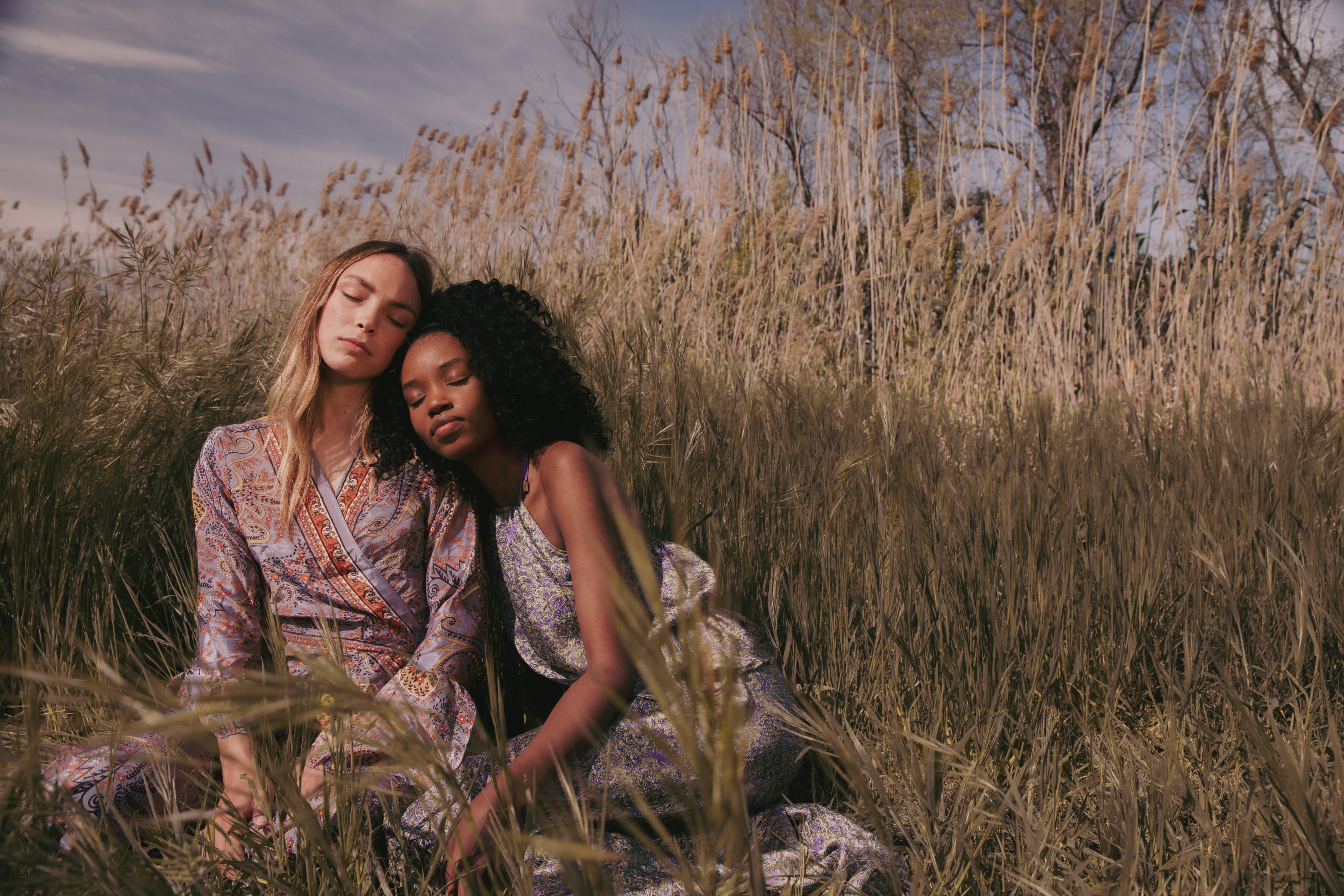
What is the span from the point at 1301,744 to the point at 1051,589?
1.44 ft

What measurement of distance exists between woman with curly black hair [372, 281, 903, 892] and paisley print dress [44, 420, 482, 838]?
0.25 ft

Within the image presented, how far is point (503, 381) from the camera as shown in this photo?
1449 mm

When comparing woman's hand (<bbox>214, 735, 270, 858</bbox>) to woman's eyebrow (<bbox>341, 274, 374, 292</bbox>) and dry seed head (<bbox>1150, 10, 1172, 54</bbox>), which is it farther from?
dry seed head (<bbox>1150, 10, 1172, 54</bbox>)

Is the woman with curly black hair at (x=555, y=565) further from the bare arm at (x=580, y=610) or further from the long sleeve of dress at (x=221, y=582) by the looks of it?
the long sleeve of dress at (x=221, y=582)

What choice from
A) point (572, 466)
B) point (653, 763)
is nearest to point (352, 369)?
point (572, 466)

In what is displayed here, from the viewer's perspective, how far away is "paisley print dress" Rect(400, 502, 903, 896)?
109 centimetres

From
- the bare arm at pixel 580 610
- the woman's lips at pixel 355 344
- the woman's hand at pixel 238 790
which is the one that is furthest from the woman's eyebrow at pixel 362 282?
the woman's hand at pixel 238 790

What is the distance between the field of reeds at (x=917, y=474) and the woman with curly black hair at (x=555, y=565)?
0.33ft

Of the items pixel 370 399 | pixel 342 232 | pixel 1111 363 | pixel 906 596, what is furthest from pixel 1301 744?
pixel 342 232

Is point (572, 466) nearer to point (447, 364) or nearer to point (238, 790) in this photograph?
point (447, 364)

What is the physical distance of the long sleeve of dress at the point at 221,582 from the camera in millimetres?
1436

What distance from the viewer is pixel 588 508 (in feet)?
4.33

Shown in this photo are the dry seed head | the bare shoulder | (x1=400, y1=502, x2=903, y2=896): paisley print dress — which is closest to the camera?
(x1=400, y1=502, x2=903, y2=896): paisley print dress

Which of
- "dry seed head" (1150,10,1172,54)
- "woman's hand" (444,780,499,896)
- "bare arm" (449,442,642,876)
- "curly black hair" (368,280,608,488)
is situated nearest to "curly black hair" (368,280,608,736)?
"curly black hair" (368,280,608,488)
